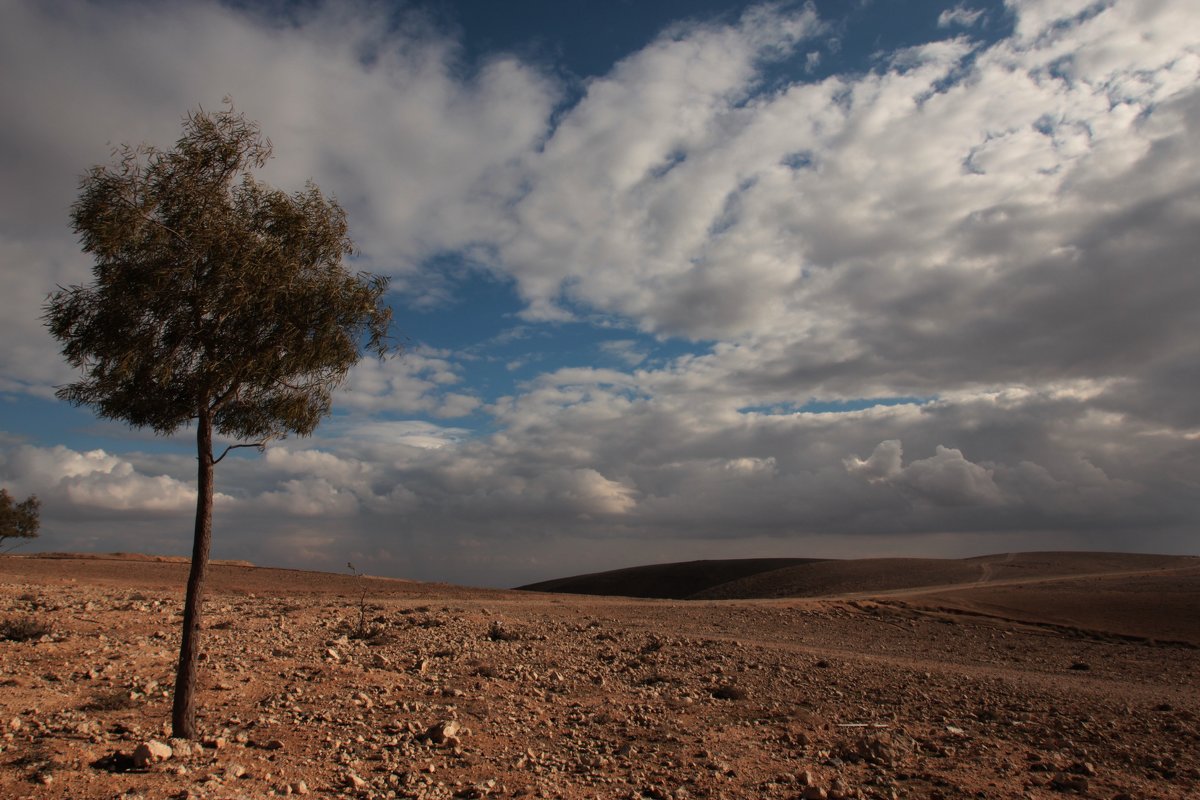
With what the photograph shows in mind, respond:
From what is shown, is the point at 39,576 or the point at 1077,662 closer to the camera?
the point at 1077,662

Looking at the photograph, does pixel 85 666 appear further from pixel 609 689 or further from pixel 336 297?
pixel 609 689

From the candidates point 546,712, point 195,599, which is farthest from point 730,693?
point 195,599

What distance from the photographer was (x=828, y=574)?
7512cm

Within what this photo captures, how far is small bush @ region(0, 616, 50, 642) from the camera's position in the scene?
1419 centimetres

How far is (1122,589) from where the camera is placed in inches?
1959

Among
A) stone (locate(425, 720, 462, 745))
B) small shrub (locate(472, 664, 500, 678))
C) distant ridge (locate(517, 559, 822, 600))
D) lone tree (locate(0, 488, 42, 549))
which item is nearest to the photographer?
stone (locate(425, 720, 462, 745))

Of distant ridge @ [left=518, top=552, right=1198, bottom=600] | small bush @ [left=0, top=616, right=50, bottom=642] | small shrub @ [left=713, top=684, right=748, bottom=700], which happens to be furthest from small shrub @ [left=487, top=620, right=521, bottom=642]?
distant ridge @ [left=518, top=552, right=1198, bottom=600]

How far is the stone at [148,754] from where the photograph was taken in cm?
815

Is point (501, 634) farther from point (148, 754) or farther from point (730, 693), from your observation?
point (148, 754)

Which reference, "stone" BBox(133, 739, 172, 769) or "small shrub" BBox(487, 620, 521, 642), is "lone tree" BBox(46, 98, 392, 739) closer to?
"stone" BBox(133, 739, 172, 769)

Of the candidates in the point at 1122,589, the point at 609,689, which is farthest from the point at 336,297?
the point at 1122,589

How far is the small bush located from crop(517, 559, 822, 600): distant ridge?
7456 cm

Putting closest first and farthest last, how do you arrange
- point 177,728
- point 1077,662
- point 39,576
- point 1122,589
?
point 177,728 < point 1077,662 < point 39,576 < point 1122,589

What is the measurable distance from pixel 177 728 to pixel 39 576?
34.6m
